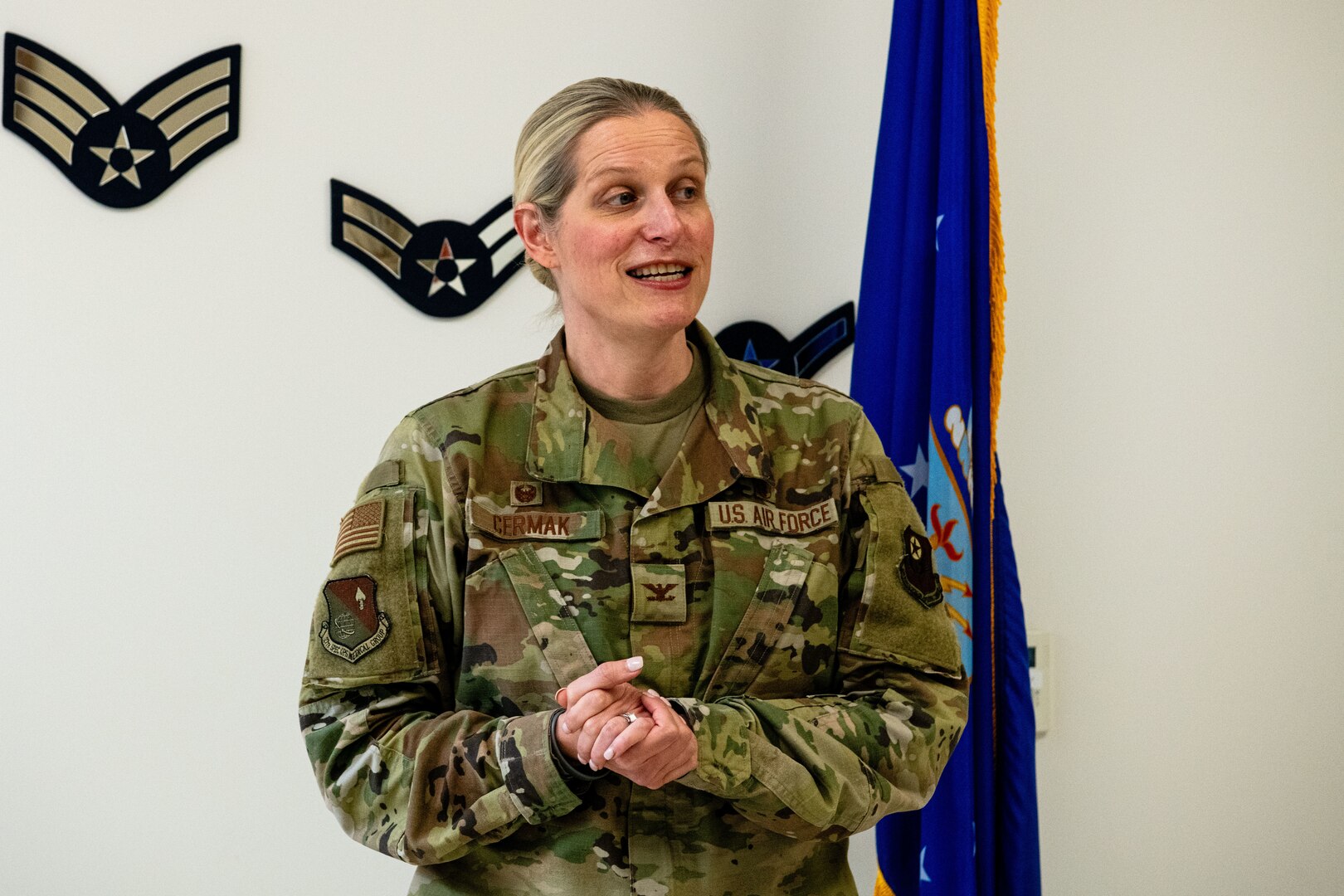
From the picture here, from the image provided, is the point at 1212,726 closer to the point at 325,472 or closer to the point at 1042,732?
the point at 1042,732

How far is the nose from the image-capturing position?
132 centimetres

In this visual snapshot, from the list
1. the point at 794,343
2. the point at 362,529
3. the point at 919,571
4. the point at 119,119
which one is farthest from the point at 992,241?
the point at 119,119

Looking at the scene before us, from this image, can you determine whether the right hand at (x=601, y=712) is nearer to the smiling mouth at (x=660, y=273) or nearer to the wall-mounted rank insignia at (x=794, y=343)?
the smiling mouth at (x=660, y=273)

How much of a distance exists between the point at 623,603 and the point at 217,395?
0.83m

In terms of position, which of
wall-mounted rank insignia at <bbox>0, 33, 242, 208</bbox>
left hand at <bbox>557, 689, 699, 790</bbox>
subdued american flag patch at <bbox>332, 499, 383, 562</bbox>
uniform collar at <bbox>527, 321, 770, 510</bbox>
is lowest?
left hand at <bbox>557, 689, 699, 790</bbox>

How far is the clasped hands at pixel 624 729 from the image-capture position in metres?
1.13

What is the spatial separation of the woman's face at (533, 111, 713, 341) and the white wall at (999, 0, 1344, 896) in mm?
1118

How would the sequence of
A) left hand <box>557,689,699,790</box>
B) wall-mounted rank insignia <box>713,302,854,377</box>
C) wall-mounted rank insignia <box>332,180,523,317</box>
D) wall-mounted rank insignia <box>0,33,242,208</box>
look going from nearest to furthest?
left hand <box>557,689,699,790</box> → wall-mounted rank insignia <box>0,33,242,208</box> → wall-mounted rank insignia <box>332,180,523,317</box> → wall-mounted rank insignia <box>713,302,854,377</box>

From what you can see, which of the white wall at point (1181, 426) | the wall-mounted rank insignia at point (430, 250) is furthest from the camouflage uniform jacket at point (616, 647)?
the white wall at point (1181, 426)

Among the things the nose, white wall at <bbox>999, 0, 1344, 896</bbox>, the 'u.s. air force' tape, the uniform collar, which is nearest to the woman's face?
the nose

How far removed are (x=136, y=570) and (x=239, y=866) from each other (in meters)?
0.47

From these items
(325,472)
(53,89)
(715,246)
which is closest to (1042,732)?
(715,246)

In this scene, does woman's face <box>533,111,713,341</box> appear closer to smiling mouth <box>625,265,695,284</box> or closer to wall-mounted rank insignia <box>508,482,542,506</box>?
smiling mouth <box>625,265,695,284</box>

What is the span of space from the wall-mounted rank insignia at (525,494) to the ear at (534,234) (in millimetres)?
262
